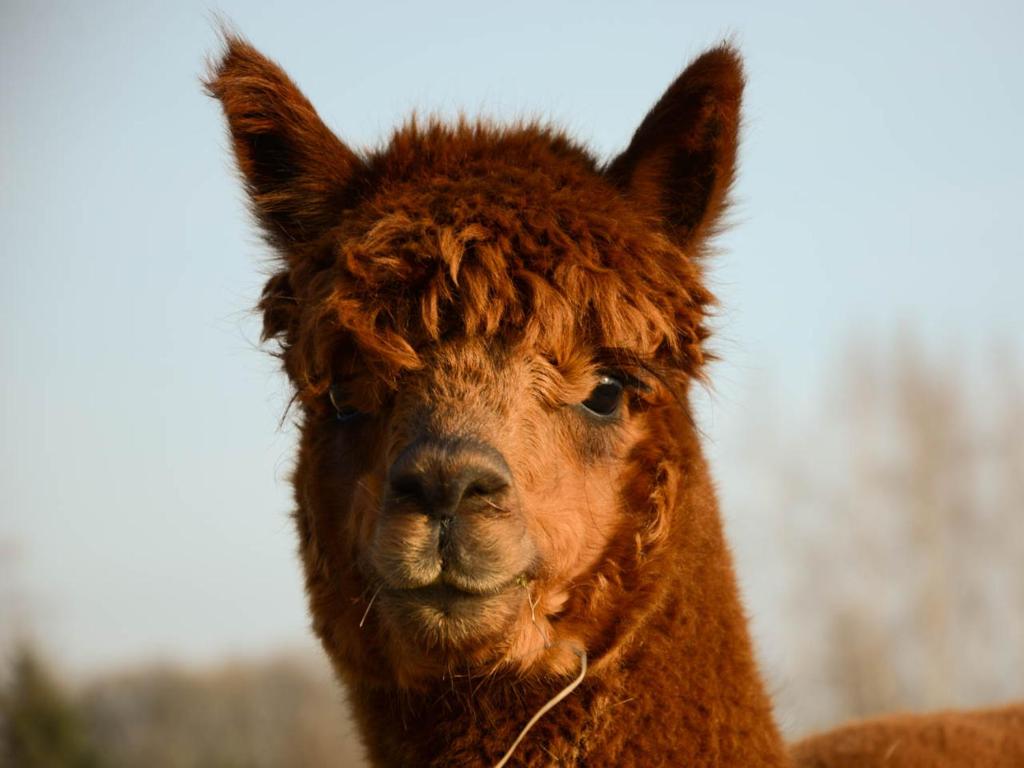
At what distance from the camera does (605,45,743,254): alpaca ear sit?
12.6ft

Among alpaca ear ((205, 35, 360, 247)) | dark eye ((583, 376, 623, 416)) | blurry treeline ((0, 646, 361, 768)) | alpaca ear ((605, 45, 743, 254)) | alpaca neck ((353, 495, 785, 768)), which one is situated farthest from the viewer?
blurry treeline ((0, 646, 361, 768))

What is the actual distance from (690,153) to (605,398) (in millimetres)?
981

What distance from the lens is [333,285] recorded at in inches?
144

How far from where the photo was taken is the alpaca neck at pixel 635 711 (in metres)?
3.43

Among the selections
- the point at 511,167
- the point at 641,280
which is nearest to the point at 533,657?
the point at 641,280

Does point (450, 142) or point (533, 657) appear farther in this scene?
point (450, 142)

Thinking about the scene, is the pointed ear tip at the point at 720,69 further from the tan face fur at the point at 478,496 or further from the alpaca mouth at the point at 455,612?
the alpaca mouth at the point at 455,612

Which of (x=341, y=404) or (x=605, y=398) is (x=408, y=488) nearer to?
(x=341, y=404)

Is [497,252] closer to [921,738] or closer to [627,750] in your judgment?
[627,750]

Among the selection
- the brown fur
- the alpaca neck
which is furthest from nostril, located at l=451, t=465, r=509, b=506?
the brown fur

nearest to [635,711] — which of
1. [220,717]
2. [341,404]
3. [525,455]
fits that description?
[525,455]

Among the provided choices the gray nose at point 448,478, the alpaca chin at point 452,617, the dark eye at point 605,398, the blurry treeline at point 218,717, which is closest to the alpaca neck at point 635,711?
the alpaca chin at point 452,617

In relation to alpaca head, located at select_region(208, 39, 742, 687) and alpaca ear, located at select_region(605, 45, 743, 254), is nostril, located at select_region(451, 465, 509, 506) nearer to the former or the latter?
alpaca head, located at select_region(208, 39, 742, 687)

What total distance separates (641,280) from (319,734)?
3905cm
